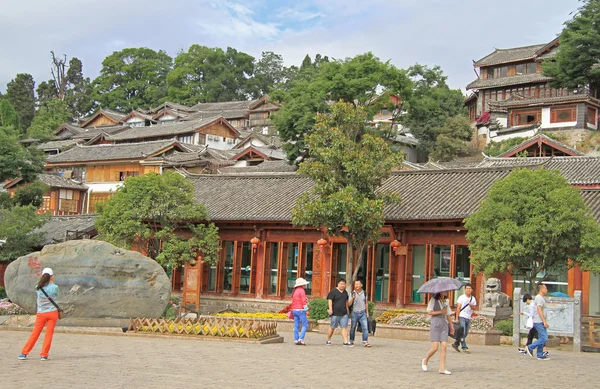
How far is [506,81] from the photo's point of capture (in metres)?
62.1

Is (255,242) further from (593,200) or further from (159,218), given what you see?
(593,200)

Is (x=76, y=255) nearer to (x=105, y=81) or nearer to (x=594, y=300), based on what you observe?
(x=594, y=300)

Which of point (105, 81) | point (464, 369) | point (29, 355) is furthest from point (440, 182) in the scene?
point (105, 81)

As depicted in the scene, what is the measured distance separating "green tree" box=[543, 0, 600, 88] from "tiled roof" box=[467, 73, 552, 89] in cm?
618

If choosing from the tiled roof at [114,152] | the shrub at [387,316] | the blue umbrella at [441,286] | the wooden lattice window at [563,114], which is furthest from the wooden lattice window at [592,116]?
the blue umbrella at [441,286]

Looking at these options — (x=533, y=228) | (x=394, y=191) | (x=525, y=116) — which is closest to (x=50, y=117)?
(x=525, y=116)

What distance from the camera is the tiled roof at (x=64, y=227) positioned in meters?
36.5

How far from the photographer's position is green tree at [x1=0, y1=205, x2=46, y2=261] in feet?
106

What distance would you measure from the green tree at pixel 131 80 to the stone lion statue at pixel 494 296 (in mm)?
71411

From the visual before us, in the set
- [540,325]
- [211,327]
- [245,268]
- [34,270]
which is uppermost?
[245,268]

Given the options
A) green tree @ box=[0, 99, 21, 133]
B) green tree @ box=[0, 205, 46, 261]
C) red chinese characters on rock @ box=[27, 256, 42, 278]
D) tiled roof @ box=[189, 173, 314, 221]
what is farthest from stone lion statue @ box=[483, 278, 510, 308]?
green tree @ box=[0, 99, 21, 133]

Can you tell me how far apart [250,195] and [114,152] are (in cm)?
2776

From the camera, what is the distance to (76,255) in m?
19.4

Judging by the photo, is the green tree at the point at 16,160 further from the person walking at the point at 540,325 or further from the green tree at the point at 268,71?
the green tree at the point at 268,71
